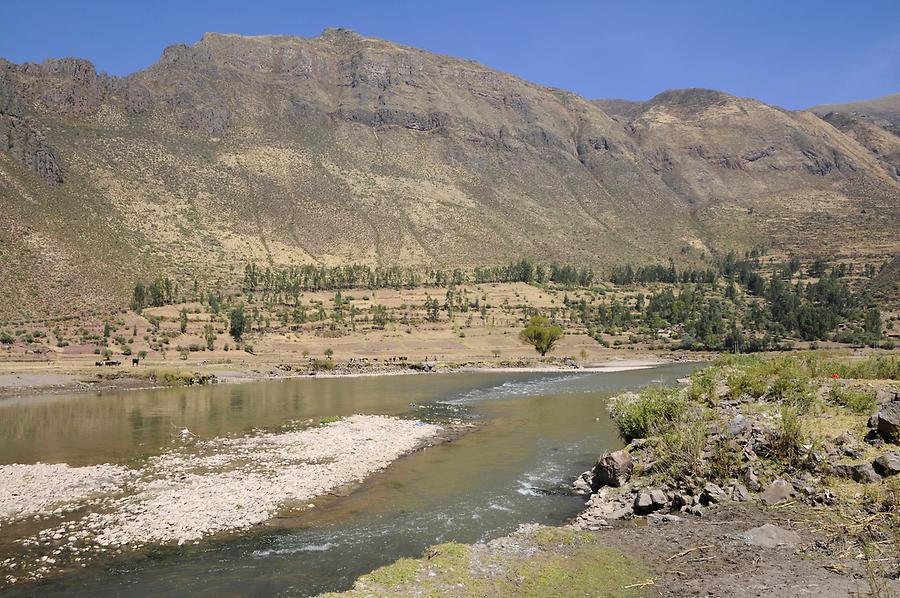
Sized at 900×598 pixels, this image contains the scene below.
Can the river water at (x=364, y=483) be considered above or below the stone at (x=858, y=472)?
below

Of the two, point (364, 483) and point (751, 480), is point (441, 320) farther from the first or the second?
point (751, 480)

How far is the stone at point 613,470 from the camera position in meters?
19.6

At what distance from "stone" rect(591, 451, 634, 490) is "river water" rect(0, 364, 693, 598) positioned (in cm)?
125

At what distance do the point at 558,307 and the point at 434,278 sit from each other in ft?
93.4

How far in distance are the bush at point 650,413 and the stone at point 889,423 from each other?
5.73 metres

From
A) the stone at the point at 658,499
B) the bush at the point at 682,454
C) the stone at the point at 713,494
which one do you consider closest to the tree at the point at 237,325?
the bush at the point at 682,454

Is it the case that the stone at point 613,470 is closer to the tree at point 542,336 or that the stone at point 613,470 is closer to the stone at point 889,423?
the stone at point 889,423

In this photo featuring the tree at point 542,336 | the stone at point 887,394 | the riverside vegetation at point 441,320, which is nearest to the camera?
the stone at point 887,394

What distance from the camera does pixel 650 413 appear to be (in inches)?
905

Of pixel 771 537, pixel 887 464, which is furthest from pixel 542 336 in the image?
pixel 771 537

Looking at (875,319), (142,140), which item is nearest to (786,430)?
(875,319)

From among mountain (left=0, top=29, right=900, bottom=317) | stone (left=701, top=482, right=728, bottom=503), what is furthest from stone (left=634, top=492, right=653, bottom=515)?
mountain (left=0, top=29, right=900, bottom=317)

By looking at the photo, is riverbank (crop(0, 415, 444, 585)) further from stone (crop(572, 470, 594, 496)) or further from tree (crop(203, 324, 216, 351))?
tree (crop(203, 324, 216, 351))

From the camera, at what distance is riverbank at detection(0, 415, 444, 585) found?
1728 cm
